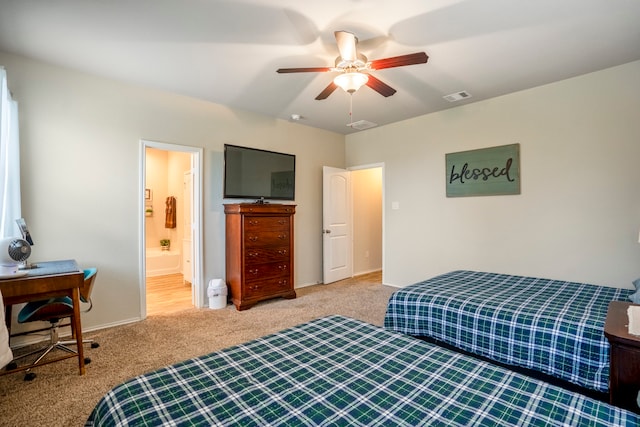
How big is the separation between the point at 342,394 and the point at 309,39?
254 cm

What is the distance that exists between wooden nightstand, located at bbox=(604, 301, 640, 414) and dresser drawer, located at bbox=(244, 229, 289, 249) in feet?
11.1

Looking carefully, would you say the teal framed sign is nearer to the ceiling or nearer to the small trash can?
the ceiling

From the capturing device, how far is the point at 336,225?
538cm

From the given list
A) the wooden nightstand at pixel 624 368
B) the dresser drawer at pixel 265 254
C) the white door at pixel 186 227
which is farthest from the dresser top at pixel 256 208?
the wooden nightstand at pixel 624 368

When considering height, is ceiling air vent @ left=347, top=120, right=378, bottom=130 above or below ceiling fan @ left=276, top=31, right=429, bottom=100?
above

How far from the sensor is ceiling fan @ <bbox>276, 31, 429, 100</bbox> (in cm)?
216

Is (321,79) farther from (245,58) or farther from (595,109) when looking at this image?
(595,109)

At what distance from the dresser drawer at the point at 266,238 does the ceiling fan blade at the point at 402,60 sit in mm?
2503

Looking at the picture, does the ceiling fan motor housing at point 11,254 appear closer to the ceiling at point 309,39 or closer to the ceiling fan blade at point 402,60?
the ceiling at point 309,39

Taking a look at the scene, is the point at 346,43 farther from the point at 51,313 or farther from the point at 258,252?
the point at 51,313

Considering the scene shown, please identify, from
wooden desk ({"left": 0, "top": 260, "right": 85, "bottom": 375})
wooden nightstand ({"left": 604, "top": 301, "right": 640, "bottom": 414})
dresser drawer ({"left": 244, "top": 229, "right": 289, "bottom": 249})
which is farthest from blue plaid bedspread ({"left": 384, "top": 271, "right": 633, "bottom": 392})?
wooden desk ({"left": 0, "top": 260, "right": 85, "bottom": 375})

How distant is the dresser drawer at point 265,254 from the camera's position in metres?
3.96

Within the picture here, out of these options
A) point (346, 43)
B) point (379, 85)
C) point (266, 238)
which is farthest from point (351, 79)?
point (266, 238)

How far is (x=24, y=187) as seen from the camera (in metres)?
2.89
